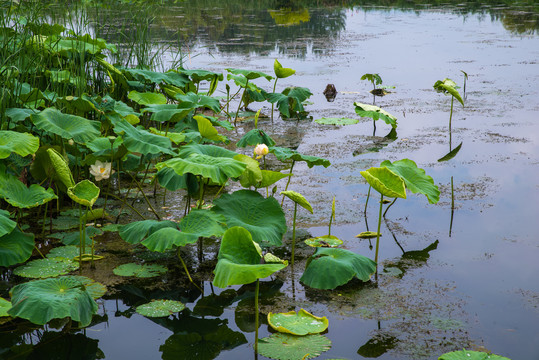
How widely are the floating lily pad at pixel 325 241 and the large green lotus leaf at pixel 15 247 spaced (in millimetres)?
1150

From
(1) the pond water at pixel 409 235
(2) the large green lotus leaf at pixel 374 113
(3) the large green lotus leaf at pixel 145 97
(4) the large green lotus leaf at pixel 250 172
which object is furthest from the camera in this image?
(2) the large green lotus leaf at pixel 374 113

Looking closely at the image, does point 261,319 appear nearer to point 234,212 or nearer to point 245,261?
point 245,261

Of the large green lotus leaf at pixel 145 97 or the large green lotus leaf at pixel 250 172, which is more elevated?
the large green lotus leaf at pixel 145 97

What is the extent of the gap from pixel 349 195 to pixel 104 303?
1532 millimetres

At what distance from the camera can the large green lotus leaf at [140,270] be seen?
7.57 feet

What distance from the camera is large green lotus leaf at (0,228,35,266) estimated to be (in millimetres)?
2150

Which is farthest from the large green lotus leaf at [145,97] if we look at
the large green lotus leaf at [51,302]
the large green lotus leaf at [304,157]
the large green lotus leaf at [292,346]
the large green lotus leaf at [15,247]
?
the large green lotus leaf at [292,346]

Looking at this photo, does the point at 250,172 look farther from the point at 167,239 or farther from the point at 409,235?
the point at 409,235

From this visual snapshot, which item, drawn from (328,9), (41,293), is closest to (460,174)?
(41,293)

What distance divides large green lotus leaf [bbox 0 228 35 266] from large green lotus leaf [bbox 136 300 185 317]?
51cm

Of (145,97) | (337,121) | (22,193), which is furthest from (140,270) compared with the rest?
(337,121)

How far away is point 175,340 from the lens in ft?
6.28

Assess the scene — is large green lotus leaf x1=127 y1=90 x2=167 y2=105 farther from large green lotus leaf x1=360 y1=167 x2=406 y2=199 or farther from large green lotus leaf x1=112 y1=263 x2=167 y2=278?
large green lotus leaf x1=360 y1=167 x2=406 y2=199

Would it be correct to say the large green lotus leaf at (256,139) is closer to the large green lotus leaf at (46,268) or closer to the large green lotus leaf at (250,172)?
the large green lotus leaf at (250,172)
